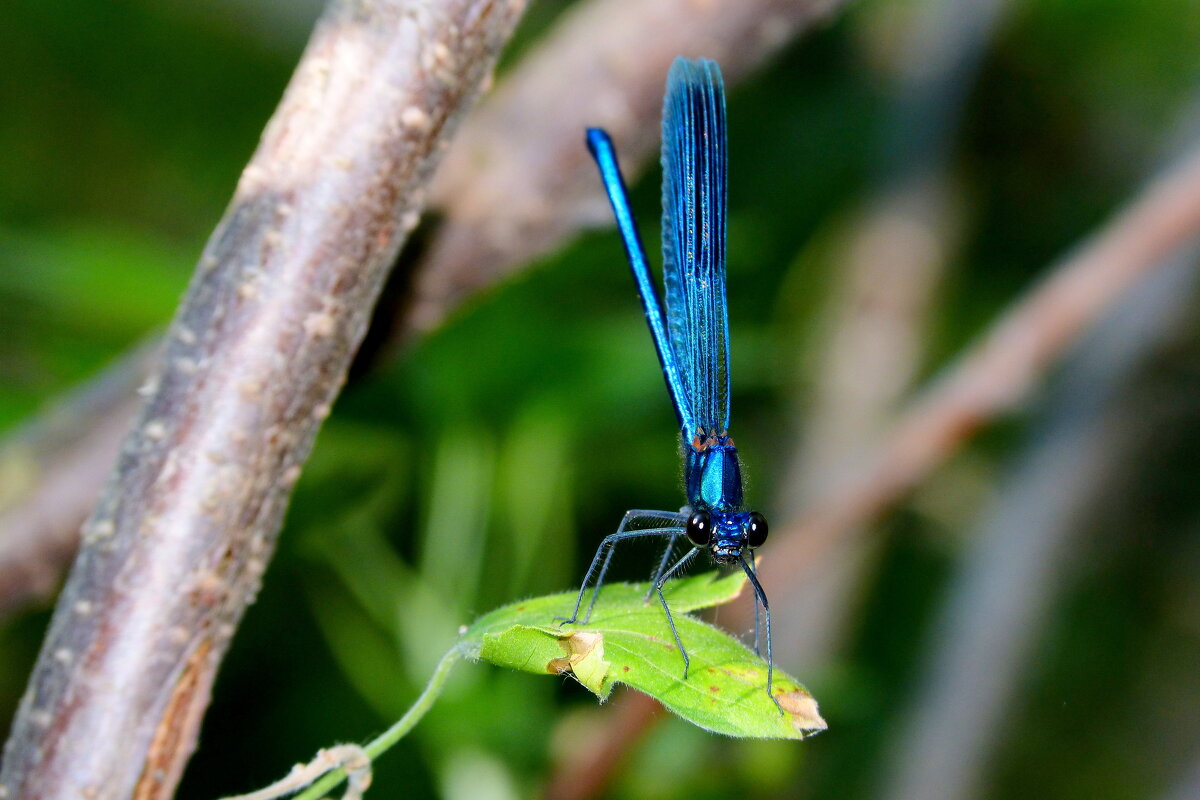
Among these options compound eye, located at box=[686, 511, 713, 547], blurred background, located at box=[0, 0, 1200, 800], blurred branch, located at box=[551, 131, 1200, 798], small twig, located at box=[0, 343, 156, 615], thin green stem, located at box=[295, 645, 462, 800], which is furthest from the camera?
blurred background, located at box=[0, 0, 1200, 800]

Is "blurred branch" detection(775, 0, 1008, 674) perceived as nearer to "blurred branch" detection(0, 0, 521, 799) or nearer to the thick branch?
the thick branch

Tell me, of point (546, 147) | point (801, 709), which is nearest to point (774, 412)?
point (546, 147)

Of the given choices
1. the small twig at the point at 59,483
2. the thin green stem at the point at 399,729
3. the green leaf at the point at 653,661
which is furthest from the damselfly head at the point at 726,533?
the small twig at the point at 59,483

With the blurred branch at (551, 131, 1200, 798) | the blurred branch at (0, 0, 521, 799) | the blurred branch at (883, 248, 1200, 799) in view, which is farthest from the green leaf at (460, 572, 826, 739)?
the blurred branch at (883, 248, 1200, 799)

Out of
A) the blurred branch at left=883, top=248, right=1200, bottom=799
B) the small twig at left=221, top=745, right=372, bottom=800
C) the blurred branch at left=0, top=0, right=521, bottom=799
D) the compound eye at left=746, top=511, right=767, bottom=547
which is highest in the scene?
the blurred branch at left=0, top=0, right=521, bottom=799

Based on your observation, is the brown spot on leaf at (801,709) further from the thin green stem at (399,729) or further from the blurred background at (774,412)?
the blurred background at (774,412)

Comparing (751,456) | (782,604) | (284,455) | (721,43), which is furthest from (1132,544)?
(284,455)

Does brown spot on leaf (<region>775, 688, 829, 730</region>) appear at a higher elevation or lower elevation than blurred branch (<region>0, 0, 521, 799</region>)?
lower

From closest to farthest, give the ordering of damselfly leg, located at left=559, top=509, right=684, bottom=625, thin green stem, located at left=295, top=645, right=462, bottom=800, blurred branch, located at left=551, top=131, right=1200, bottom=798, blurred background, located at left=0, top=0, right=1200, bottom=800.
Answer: thin green stem, located at left=295, top=645, right=462, bottom=800 < damselfly leg, located at left=559, top=509, right=684, bottom=625 < blurred branch, located at left=551, top=131, right=1200, bottom=798 < blurred background, located at left=0, top=0, right=1200, bottom=800

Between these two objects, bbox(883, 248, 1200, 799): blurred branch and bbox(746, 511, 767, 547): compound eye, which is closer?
bbox(746, 511, 767, 547): compound eye
